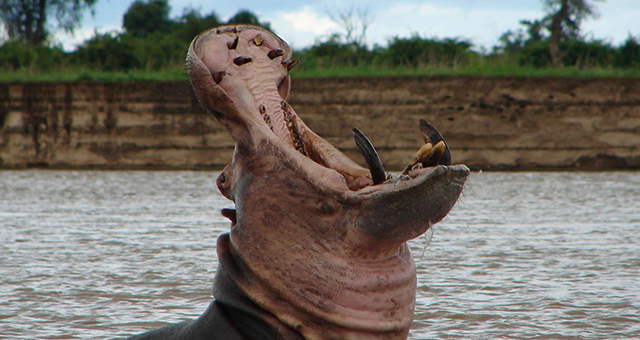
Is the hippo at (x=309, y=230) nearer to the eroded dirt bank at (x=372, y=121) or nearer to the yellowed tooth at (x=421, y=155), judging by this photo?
the yellowed tooth at (x=421, y=155)

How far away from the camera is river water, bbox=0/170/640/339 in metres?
2.48

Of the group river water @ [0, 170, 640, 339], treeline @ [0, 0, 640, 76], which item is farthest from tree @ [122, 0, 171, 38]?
river water @ [0, 170, 640, 339]

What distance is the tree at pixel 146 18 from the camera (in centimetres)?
4088

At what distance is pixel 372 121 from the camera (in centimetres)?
1553

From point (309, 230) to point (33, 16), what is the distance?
36.5 metres

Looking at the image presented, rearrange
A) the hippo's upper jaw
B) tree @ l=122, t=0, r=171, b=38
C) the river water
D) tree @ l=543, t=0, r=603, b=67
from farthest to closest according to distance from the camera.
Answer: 1. tree @ l=122, t=0, r=171, b=38
2. tree @ l=543, t=0, r=603, b=67
3. the river water
4. the hippo's upper jaw

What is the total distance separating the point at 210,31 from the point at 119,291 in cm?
184

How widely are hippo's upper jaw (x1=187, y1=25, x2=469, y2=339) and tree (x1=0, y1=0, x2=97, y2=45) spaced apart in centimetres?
3509

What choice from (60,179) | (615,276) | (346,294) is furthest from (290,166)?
(60,179)

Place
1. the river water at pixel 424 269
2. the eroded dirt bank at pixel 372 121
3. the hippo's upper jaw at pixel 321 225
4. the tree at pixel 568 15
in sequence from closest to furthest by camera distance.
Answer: the hippo's upper jaw at pixel 321 225 < the river water at pixel 424 269 < the eroded dirt bank at pixel 372 121 < the tree at pixel 568 15

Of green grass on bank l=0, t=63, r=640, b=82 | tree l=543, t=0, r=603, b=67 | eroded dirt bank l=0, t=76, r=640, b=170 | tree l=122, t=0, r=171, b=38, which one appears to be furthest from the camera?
tree l=122, t=0, r=171, b=38

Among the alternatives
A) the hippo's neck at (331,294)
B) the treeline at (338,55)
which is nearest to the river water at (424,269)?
the hippo's neck at (331,294)

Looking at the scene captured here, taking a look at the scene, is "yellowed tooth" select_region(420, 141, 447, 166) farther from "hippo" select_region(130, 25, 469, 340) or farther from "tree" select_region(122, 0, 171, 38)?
"tree" select_region(122, 0, 171, 38)

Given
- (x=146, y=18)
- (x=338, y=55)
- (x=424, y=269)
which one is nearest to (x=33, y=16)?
(x=146, y=18)
